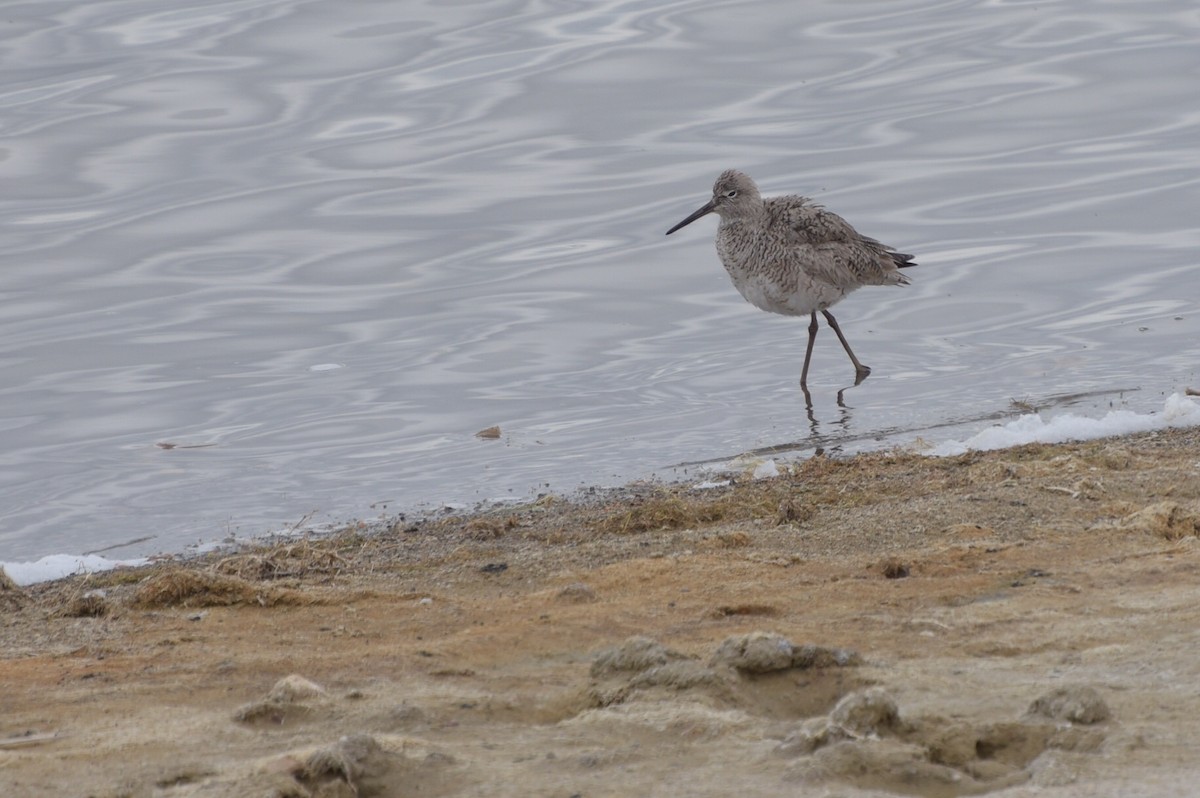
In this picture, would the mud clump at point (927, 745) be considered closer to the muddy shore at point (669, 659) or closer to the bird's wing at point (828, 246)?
the muddy shore at point (669, 659)

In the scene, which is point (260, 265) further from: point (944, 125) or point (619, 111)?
point (944, 125)

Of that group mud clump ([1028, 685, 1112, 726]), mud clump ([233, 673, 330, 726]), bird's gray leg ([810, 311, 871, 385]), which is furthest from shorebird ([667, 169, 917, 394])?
mud clump ([1028, 685, 1112, 726])

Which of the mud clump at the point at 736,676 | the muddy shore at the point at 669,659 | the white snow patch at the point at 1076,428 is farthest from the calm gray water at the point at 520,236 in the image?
the mud clump at the point at 736,676

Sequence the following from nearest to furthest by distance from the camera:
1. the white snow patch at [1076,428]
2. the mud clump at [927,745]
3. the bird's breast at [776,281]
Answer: the mud clump at [927,745] → the white snow patch at [1076,428] → the bird's breast at [776,281]

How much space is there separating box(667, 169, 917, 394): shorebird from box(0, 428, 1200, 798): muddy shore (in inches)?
212

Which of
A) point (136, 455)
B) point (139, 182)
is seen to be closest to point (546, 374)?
point (136, 455)

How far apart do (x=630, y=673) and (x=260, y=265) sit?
1237 centimetres

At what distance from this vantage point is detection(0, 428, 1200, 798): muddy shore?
140 inches

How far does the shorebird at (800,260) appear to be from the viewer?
12.1 meters

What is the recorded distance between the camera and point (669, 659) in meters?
4.19

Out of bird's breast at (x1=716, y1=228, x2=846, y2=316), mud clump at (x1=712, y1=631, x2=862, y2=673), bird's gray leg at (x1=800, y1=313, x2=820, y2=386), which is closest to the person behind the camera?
mud clump at (x1=712, y1=631, x2=862, y2=673)

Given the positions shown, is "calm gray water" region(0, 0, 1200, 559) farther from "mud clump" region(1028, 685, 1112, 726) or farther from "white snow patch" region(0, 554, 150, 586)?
"mud clump" region(1028, 685, 1112, 726)

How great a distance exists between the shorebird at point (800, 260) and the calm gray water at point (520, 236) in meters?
0.52

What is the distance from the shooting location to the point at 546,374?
1212 cm
